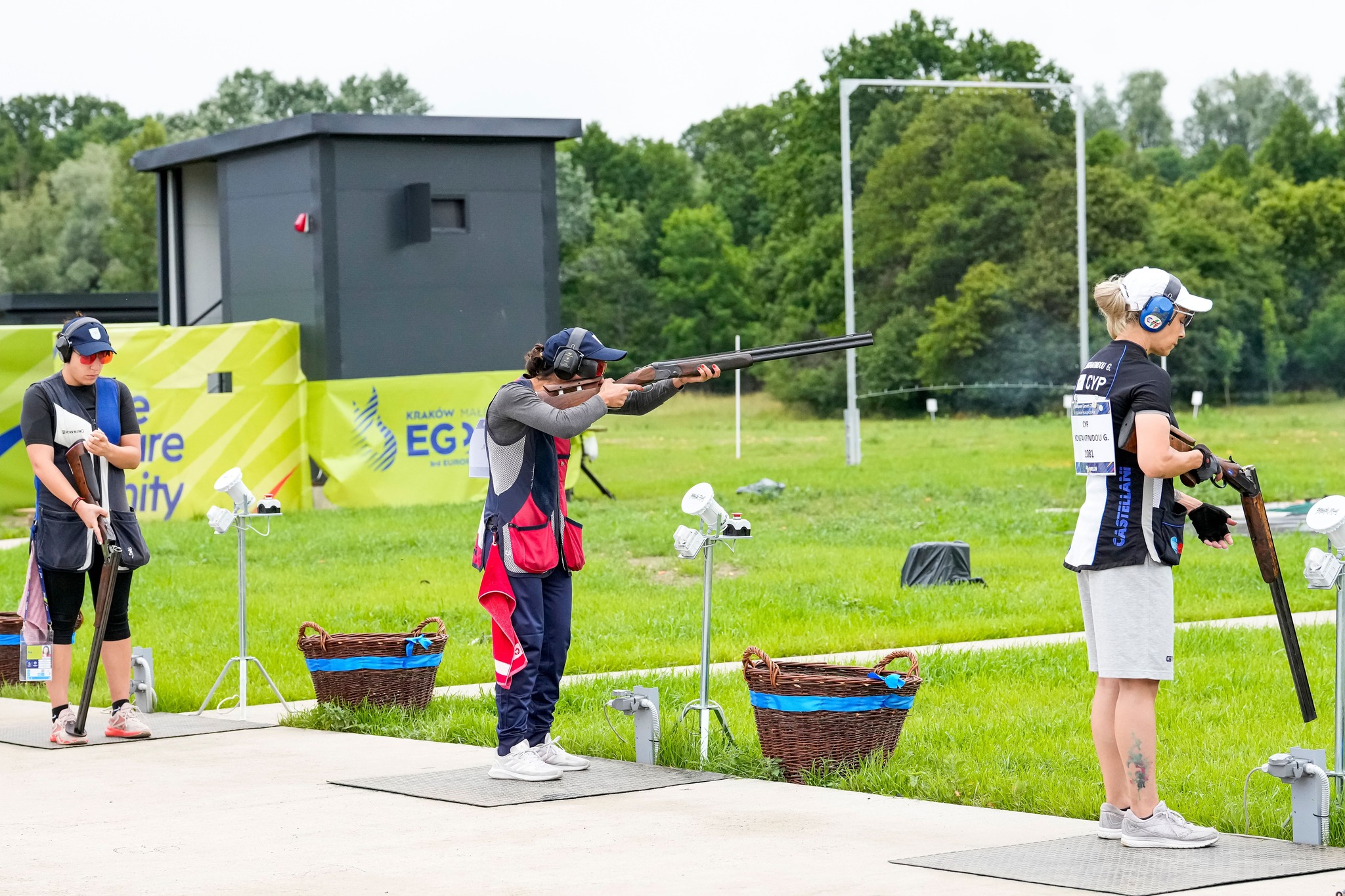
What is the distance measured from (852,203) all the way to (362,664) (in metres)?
22.9

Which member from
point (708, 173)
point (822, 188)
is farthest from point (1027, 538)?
point (708, 173)

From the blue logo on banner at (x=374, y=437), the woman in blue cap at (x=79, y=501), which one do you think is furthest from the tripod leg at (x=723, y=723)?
the blue logo on banner at (x=374, y=437)

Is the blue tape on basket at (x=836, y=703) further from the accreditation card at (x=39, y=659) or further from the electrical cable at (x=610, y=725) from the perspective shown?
the accreditation card at (x=39, y=659)

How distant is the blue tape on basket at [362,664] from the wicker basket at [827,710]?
7.93 ft

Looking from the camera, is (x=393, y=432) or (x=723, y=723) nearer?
(x=723, y=723)

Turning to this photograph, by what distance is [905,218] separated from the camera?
30.9 metres

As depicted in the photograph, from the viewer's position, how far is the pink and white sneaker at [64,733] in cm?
883

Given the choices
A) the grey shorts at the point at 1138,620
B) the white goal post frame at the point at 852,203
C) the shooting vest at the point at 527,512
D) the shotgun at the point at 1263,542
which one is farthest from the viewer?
the white goal post frame at the point at 852,203

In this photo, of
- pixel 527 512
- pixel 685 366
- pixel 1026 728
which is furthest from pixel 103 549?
pixel 1026 728

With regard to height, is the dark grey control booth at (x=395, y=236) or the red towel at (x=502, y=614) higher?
the dark grey control booth at (x=395, y=236)

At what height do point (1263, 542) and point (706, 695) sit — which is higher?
point (1263, 542)

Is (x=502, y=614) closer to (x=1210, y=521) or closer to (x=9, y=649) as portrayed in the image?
(x=1210, y=521)

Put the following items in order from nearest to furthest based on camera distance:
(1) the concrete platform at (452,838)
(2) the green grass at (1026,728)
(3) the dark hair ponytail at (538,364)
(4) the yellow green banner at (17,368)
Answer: (1) the concrete platform at (452,838)
(2) the green grass at (1026,728)
(3) the dark hair ponytail at (538,364)
(4) the yellow green banner at (17,368)

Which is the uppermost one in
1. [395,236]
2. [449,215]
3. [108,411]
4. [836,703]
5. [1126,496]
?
[449,215]
